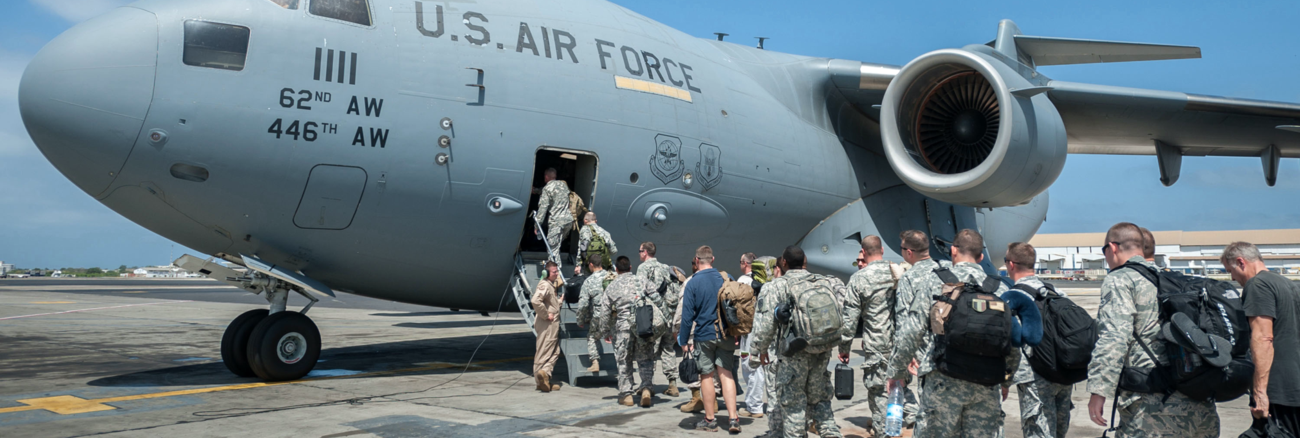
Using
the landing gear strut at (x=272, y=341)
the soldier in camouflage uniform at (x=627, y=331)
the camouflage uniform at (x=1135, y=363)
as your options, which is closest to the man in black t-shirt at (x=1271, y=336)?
the camouflage uniform at (x=1135, y=363)

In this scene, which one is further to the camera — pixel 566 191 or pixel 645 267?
pixel 566 191

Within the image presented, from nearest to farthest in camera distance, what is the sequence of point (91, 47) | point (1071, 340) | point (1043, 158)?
point (1071, 340) → point (91, 47) → point (1043, 158)

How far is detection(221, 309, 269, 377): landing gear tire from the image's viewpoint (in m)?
7.86

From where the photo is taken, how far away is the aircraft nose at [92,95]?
254 inches

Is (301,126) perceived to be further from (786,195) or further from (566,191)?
(786,195)

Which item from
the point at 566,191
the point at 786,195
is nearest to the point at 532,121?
the point at 566,191

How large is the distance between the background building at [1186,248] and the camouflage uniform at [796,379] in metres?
66.6

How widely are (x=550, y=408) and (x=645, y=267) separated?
5.18 ft

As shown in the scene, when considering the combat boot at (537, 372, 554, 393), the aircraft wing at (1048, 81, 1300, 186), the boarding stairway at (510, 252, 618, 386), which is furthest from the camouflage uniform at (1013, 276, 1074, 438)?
the aircraft wing at (1048, 81, 1300, 186)

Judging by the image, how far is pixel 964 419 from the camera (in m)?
4.15

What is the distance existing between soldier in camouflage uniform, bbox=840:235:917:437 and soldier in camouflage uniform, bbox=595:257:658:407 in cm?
212

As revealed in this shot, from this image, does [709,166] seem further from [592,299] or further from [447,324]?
[447,324]

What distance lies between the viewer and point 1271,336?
4.02m

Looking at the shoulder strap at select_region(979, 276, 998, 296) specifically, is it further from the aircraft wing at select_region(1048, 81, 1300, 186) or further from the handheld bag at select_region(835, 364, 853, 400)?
the aircraft wing at select_region(1048, 81, 1300, 186)
